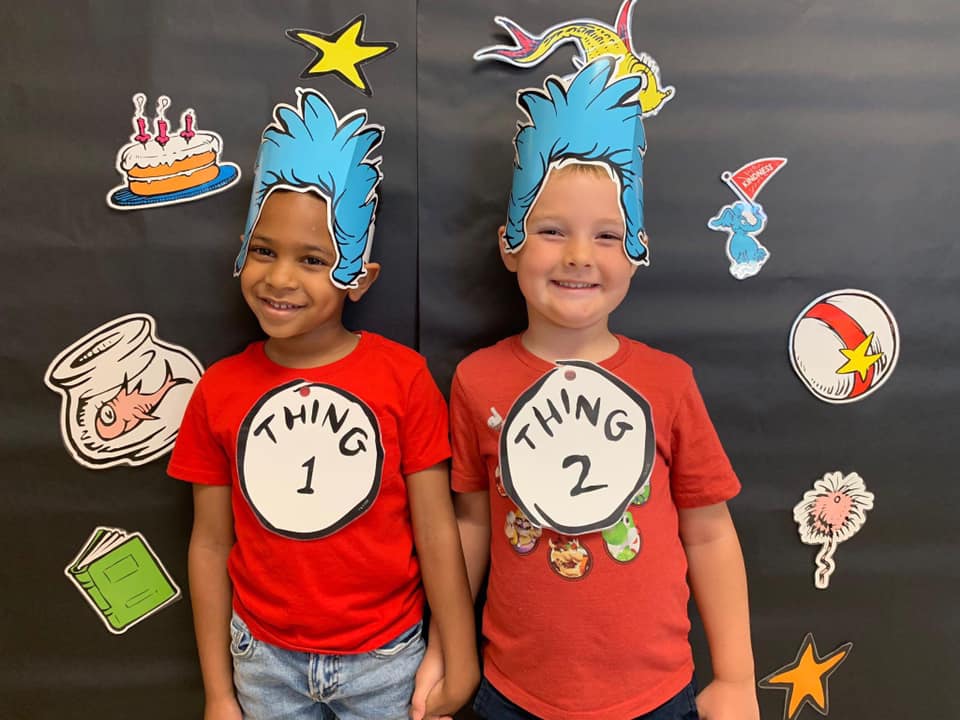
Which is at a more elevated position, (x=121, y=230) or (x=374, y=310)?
(x=121, y=230)

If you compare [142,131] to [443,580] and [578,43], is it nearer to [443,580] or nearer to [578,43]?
[578,43]

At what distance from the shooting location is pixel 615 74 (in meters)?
0.84

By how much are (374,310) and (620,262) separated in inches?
16.2

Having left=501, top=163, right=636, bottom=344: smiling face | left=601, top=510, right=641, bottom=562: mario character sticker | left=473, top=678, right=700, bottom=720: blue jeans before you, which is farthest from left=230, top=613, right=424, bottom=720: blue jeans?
left=501, top=163, right=636, bottom=344: smiling face

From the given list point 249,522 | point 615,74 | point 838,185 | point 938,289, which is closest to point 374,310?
point 249,522

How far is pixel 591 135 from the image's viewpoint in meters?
0.83


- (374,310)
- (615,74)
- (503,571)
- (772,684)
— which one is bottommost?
(772,684)

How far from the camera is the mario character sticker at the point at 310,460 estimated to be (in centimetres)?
88

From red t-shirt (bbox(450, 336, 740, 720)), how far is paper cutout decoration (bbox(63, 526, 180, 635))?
60cm

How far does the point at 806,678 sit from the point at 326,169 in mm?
1180

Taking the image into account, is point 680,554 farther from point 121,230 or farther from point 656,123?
point 121,230

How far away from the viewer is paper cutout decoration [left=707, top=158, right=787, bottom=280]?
3.43 ft

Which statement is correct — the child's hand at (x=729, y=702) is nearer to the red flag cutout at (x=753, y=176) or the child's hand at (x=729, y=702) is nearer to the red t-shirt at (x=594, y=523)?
the red t-shirt at (x=594, y=523)

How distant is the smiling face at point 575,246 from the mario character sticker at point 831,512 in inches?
22.6
